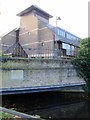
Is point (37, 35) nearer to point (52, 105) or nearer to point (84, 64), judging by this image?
point (84, 64)

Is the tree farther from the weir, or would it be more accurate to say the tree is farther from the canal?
the canal

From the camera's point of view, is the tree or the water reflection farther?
the tree

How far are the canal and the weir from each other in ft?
2.93

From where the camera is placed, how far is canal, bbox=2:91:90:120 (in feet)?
20.5

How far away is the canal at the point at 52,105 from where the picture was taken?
246 inches

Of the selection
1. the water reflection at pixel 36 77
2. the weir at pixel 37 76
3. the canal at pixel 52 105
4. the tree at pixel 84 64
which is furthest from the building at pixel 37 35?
the canal at pixel 52 105

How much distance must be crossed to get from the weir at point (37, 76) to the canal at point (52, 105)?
0.89 metres

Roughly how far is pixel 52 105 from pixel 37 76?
7.15ft

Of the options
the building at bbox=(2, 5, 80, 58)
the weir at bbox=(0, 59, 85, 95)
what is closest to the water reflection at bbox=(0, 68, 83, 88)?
the weir at bbox=(0, 59, 85, 95)

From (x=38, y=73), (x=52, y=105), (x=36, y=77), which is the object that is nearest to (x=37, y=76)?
(x=36, y=77)

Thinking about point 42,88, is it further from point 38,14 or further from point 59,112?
point 38,14

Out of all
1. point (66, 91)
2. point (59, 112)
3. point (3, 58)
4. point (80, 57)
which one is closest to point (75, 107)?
point (59, 112)

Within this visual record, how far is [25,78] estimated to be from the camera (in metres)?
7.87

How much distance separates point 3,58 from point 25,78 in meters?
1.94
